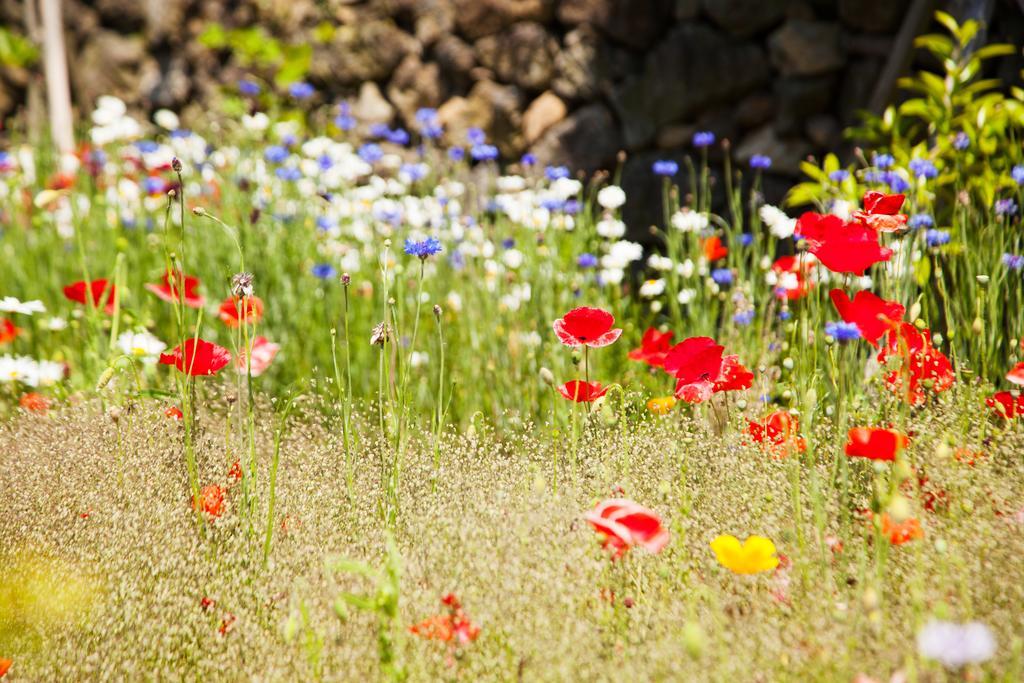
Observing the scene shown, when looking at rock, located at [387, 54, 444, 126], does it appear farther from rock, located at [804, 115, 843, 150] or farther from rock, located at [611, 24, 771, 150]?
rock, located at [804, 115, 843, 150]

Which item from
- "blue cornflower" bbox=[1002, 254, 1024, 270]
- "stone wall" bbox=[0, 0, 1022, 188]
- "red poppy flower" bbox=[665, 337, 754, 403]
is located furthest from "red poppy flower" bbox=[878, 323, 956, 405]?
"stone wall" bbox=[0, 0, 1022, 188]

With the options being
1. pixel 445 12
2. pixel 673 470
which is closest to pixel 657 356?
pixel 673 470

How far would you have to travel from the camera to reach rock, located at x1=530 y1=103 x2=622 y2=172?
13.0ft

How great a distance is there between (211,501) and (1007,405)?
56.9 inches

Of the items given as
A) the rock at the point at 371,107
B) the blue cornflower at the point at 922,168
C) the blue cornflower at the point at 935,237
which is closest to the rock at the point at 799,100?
the blue cornflower at the point at 922,168

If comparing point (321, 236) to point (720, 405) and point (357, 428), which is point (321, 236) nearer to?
point (357, 428)

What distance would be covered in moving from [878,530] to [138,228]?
2928mm

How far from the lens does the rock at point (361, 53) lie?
174 inches

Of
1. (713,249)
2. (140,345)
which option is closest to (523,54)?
(713,249)

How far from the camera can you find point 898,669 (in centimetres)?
102

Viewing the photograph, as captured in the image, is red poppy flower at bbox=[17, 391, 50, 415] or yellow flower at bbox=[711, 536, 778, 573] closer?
yellow flower at bbox=[711, 536, 778, 573]

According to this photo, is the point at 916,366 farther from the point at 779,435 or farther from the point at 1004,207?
the point at 1004,207

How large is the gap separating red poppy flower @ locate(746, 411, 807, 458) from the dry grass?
5 centimetres

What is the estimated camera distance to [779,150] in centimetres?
366
